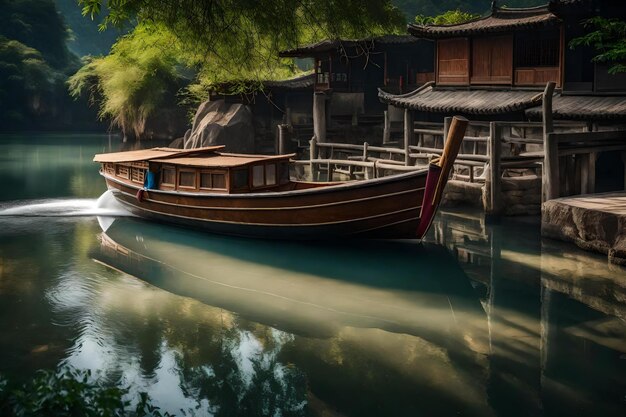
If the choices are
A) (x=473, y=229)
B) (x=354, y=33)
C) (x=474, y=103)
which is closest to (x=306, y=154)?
(x=474, y=103)

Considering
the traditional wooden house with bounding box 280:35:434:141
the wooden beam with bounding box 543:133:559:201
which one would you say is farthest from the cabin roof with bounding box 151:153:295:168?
the traditional wooden house with bounding box 280:35:434:141

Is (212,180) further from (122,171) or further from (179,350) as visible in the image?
(179,350)

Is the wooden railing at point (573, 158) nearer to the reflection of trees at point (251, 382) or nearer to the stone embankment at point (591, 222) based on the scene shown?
the stone embankment at point (591, 222)

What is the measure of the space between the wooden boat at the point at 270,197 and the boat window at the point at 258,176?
0.08ft

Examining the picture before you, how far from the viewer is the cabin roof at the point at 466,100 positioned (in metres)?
23.3

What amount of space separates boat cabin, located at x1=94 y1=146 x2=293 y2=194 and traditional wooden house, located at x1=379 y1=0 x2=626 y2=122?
7.02 metres

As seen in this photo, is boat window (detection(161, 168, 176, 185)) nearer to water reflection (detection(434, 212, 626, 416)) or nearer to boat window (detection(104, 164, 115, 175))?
boat window (detection(104, 164, 115, 175))

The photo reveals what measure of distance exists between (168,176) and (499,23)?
38.2 feet

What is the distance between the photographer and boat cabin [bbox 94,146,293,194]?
1861 cm

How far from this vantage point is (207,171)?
1892cm

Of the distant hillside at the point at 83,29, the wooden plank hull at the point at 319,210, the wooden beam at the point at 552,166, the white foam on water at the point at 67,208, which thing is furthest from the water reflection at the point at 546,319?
the distant hillside at the point at 83,29

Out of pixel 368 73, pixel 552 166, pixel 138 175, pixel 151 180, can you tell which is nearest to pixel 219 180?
pixel 151 180

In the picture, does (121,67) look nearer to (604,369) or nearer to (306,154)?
(306,154)

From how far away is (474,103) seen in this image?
81.1 feet
